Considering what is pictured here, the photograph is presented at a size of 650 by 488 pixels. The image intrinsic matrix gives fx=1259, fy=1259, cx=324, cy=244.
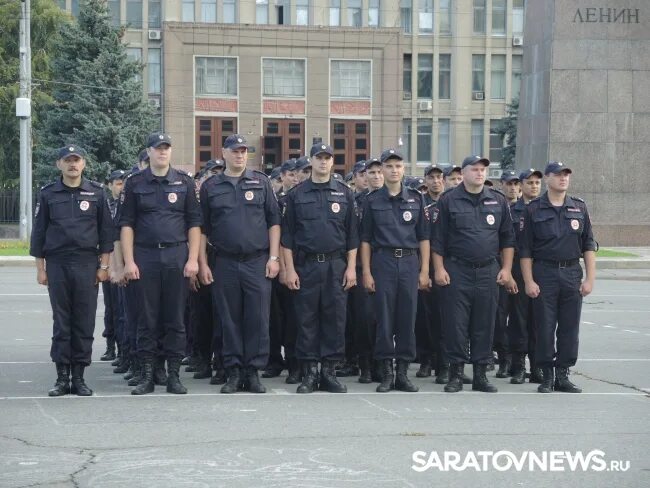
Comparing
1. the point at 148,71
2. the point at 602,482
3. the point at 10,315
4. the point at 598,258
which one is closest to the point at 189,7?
the point at 148,71

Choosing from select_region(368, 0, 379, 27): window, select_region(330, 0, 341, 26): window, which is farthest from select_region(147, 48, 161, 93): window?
select_region(368, 0, 379, 27): window

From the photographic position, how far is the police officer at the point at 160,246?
35.1 feet

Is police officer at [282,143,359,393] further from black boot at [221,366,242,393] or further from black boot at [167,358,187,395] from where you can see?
black boot at [167,358,187,395]

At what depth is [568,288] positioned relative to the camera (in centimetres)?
1122

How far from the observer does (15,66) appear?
168 ft

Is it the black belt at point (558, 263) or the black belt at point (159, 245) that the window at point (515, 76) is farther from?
the black belt at point (159, 245)

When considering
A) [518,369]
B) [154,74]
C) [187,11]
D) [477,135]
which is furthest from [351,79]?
[518,369]

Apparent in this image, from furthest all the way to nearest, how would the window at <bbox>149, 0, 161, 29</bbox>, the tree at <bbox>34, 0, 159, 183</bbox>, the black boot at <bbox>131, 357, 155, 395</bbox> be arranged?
1. the window at <bbox>149, 0, 161, 29</bbox>
2. the tree at <bbox>34, 0, 159, 183</bbox>
3. the black boot at <bbox>131, 357, 155, 395</bbox>

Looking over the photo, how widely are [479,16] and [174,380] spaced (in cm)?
6284

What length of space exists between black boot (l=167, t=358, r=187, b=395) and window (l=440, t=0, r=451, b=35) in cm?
6219

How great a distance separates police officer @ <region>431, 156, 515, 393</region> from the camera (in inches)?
438

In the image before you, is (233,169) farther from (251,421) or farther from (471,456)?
(471,456)

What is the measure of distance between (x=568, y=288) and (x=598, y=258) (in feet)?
64.7

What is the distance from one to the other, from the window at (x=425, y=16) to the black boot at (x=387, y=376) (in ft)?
201
